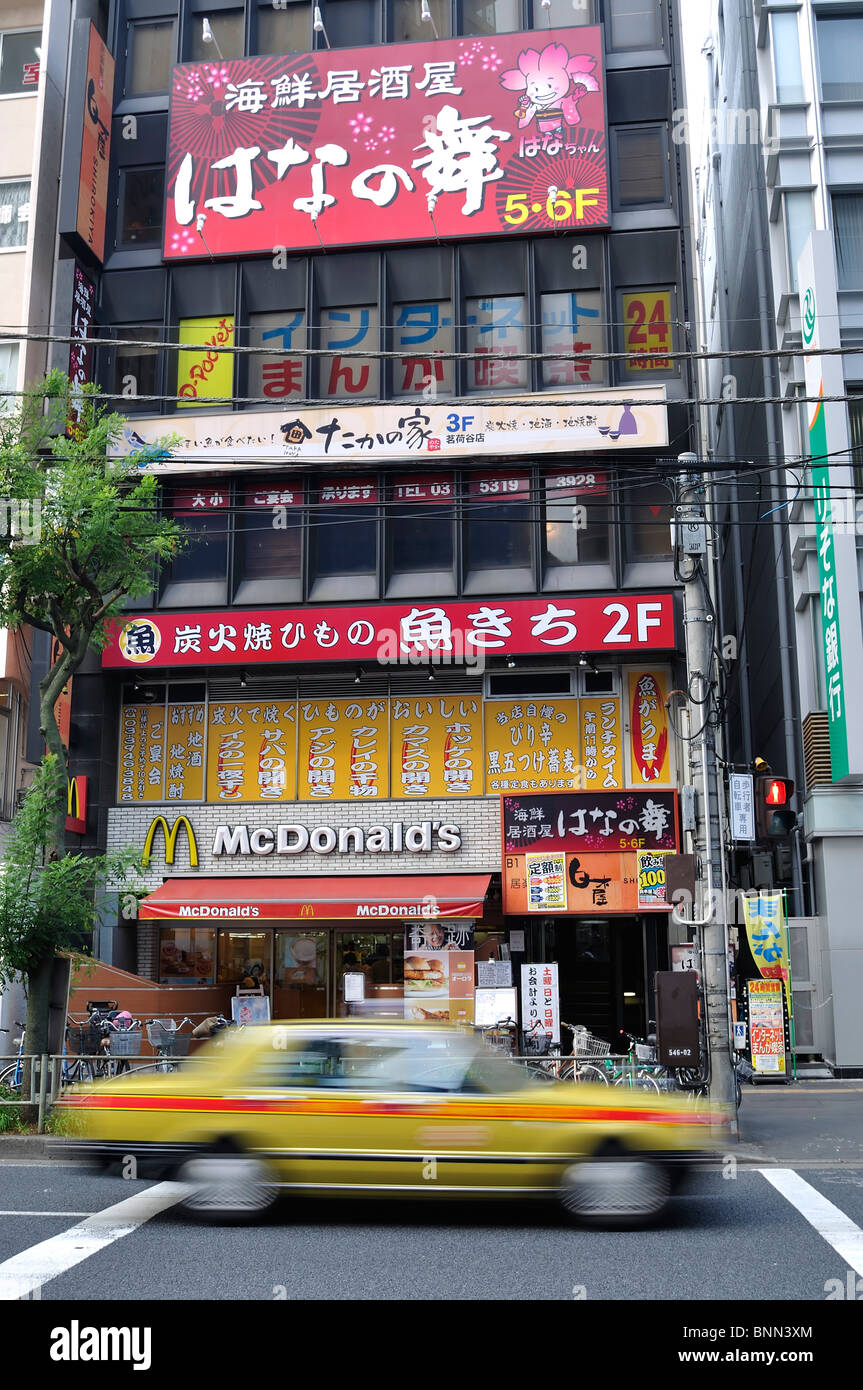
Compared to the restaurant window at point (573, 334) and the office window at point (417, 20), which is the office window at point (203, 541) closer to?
the restaurant window at point (573, 334)

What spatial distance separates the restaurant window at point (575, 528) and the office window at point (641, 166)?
5.50 metres

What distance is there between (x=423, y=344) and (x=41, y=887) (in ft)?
44.0

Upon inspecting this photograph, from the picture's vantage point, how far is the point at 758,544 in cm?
2688

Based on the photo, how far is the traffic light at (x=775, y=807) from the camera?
14.0 meters

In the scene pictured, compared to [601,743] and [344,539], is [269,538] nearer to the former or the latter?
[344,539]

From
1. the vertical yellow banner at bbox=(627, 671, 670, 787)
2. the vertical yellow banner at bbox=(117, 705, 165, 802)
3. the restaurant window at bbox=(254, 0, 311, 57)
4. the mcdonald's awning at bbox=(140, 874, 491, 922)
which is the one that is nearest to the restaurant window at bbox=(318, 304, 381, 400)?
the restaurant window at bbox=(254, 0, 311, 57)

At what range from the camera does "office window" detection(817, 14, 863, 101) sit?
22.4 m

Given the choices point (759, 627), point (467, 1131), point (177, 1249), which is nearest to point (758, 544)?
point (759, 627)

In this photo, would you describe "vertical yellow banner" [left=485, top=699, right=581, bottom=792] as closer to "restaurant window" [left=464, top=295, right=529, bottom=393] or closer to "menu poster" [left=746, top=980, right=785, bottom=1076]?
"menu poster" [left=746, top=980, right=785, bottom=1076]

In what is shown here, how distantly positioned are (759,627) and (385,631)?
904 cm

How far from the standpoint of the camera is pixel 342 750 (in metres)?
23.2

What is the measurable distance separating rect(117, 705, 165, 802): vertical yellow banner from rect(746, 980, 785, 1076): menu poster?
37.3 ft

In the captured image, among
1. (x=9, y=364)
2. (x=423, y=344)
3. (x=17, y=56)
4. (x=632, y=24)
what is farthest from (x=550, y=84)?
(x=9, y=364)

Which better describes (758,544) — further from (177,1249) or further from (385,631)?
(177,1249)
